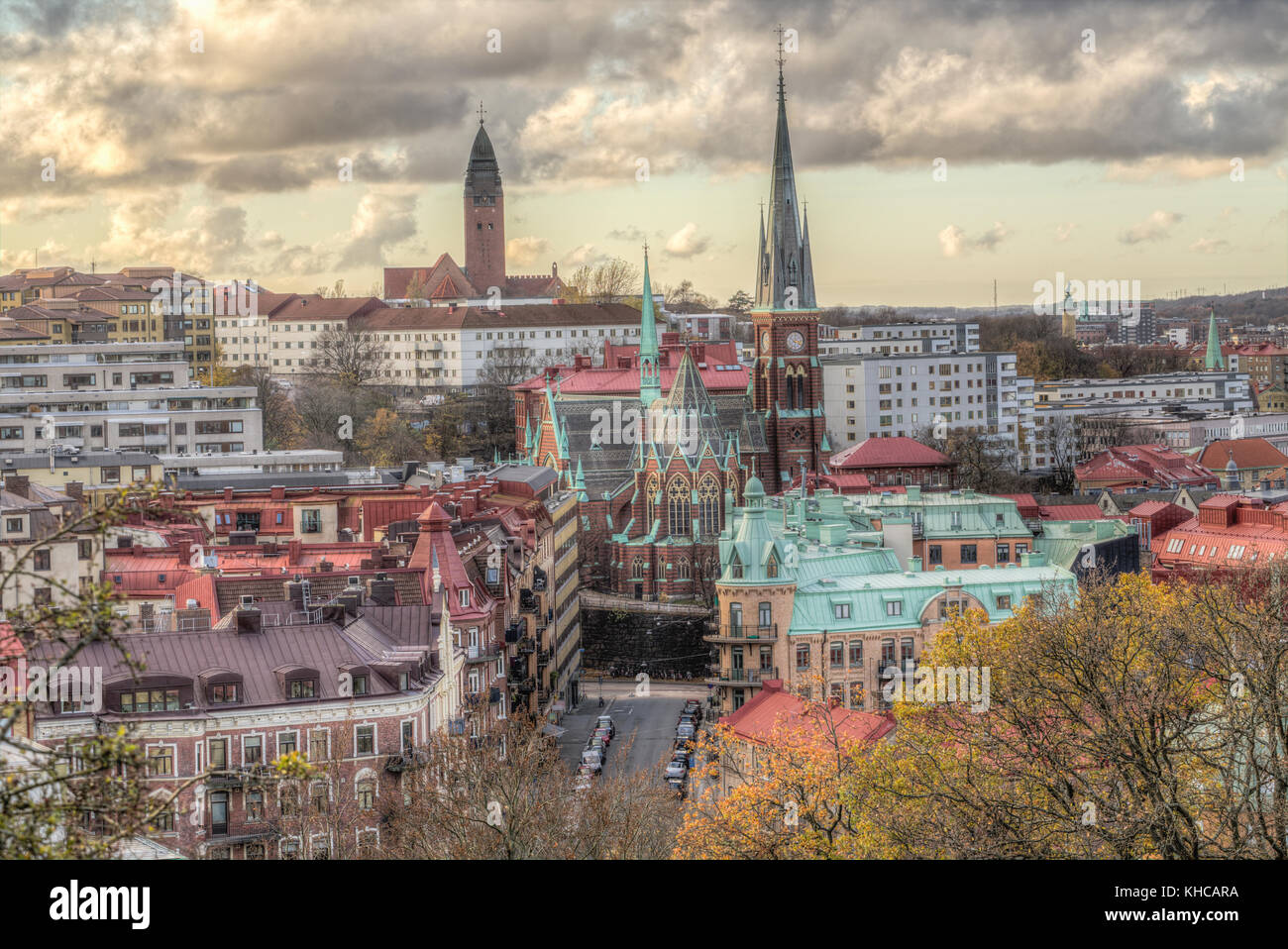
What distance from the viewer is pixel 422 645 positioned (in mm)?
34219

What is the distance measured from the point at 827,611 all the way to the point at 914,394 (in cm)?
5989

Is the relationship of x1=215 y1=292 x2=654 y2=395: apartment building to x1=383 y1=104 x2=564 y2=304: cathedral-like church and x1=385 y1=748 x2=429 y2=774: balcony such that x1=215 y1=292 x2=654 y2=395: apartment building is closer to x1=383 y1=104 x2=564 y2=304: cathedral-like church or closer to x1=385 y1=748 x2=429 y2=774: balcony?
x1=383 y1=104 x2=564 y2=304: cathedral-like church

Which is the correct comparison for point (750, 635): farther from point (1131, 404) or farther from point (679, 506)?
point (1131, 404)

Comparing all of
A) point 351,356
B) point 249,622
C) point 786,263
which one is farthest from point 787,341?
point 249,622

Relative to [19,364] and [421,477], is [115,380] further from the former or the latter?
[421,477]

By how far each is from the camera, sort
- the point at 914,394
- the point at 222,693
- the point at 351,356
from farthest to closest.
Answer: the point at 351,356
the point at 914,394
the point at 222,693

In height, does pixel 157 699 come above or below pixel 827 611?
above

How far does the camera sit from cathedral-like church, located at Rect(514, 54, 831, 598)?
74312mm

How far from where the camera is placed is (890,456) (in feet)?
262

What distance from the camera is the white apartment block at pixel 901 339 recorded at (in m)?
117

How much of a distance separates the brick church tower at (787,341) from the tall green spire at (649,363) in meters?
5.02

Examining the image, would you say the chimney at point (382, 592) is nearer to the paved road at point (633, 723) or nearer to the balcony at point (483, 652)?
the balcony at point (483, 652)

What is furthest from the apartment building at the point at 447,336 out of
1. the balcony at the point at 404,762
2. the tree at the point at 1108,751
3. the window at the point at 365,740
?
the tree at the point at 1108,751
